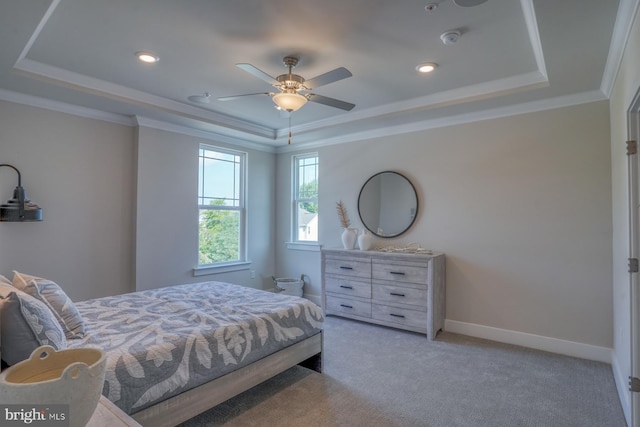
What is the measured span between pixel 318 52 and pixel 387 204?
2408 millimetres

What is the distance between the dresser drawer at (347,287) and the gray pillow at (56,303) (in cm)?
298

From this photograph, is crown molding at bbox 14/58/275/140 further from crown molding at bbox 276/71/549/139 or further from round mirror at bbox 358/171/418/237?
round mirror at bbox 358/171/418/237

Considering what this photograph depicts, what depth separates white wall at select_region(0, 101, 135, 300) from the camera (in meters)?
3.39

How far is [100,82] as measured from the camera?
337 cm

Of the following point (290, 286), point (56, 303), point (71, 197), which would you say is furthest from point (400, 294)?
point (71, 197)

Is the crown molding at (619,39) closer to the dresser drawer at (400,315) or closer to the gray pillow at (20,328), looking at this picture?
the dresser drawer at (400,315)

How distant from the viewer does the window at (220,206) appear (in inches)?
194

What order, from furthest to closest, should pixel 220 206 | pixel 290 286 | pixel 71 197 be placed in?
→ pixel 290 286 < pixel 220 206 < pixel 71 197

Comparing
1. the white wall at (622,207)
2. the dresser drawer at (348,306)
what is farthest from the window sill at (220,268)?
the white wall at (622,207)

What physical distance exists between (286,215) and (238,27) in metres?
3.65

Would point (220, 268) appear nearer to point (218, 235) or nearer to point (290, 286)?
point (218, 235)

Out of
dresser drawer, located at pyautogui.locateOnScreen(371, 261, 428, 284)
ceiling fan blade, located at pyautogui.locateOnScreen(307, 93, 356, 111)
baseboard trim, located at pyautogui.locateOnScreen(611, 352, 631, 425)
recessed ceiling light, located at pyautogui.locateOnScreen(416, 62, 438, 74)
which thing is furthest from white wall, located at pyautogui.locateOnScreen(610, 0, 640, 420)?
ceiling fan blade, located at pyautogui.locateOnScreen(307, 93, 356, 111)

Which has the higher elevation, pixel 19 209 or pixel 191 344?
pixel 19 209

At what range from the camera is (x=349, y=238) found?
15.4ft
